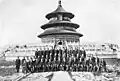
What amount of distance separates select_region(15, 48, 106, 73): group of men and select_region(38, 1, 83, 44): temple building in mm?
12893

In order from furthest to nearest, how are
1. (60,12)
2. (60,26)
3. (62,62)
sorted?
(60,12) < (60,26) < (62,62)

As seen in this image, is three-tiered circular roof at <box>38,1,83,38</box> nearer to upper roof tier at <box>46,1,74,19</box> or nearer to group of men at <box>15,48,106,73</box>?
upper roof tier at <box>46,1,74,19</box>

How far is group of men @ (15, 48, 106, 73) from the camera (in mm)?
23219

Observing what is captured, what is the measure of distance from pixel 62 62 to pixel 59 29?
1665 cm

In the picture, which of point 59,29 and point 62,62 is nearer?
point 62,62

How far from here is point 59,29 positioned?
130 feet

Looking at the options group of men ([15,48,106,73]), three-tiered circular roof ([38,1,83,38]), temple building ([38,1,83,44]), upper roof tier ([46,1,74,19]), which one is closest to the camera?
group of men ([15,48,106,73])

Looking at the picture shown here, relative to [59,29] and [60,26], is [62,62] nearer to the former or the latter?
[59,29]

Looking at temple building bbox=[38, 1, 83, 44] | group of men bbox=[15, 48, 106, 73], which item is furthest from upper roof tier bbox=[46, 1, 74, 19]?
group of men bbox=[15, 48, 106, 73]

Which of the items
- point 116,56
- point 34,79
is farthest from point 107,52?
point 34,79

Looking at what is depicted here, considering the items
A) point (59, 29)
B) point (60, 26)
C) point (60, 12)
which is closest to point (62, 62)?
point (59, 29)

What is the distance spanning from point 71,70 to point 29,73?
11.4 feet

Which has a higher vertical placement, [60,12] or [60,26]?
[60,12]

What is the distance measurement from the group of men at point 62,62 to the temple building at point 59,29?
42.3 feet
